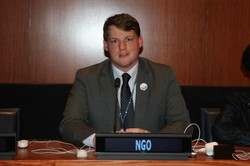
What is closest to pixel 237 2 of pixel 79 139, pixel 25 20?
pixel 25 20

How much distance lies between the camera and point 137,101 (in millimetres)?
3049

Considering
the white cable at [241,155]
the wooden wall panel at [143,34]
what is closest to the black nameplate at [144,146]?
the white cable at [241,155]

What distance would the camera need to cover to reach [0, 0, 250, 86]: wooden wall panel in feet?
13.4

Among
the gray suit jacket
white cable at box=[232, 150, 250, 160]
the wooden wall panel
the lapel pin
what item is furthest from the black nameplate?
the wooden wall panel

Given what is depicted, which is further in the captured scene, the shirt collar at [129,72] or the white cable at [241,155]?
the shirt collar at [129,72]

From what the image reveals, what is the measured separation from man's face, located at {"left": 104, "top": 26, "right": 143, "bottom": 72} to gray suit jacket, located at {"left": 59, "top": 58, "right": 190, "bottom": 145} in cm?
12

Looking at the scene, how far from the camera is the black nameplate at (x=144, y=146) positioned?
2.07 m

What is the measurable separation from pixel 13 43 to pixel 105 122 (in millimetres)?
1507

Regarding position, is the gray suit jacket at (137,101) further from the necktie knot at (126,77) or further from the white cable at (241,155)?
the white cable at (241,155)

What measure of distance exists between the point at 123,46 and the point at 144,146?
112cm

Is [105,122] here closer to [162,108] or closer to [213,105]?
[162,108]

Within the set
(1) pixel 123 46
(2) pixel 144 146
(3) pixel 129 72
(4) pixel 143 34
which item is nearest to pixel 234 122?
(3) pixel 129 72

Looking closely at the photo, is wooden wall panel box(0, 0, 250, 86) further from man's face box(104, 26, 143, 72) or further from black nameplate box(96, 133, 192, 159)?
black nameplate box(96, 133, 192, 159)

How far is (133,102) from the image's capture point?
3047 millimetres
